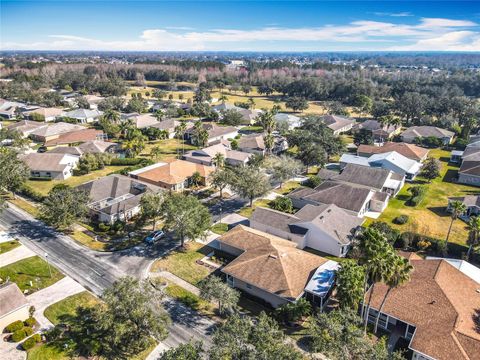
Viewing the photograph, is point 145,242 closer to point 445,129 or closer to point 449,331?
point 449,331

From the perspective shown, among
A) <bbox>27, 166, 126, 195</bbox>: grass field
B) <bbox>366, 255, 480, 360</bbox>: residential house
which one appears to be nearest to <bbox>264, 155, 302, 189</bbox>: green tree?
<bbox>366, 255, 480, 360</bbox>: residential house

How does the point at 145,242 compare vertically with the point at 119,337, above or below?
below

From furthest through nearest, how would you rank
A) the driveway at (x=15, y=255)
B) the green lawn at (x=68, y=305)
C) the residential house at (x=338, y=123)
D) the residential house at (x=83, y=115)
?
the residential house at (x=83, y=115), the residential house at (x=338, y=123), the driveway at (x=15, y=255), the green lawn at (x=68, y=305)

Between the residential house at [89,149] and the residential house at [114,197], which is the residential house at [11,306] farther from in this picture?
the residential house at [89,149]

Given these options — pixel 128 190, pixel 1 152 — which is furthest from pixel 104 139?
pixel 128 190

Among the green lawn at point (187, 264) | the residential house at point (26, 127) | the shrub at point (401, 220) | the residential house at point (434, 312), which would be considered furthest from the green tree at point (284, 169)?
the residential house at point (26, 127)

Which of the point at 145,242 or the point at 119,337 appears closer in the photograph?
the point at 119,337
